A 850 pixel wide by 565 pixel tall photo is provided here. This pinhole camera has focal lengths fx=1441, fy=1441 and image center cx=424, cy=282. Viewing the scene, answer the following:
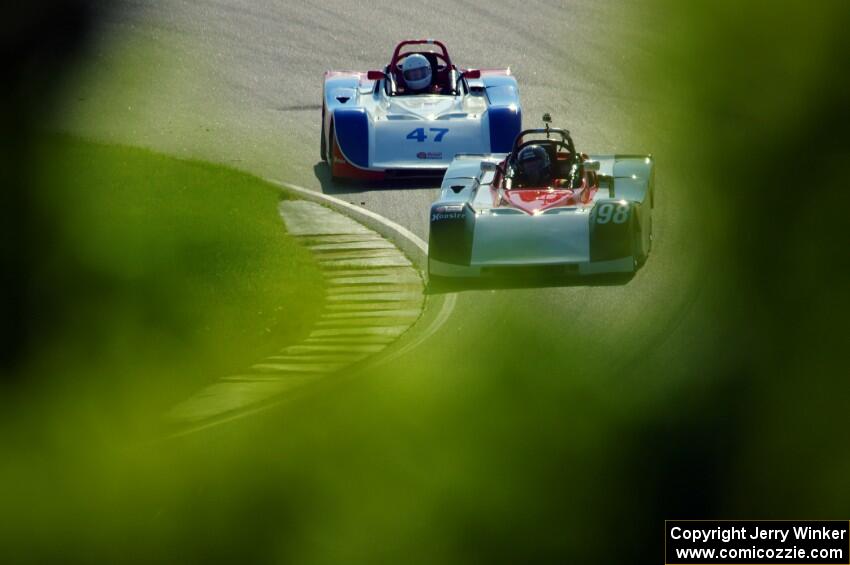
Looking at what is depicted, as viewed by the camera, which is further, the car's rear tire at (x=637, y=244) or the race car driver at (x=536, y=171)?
the race car driver at (x=536, y=171)

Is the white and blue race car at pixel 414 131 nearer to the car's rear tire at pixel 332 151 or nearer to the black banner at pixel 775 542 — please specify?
the car's rear tire at pixel 332 151

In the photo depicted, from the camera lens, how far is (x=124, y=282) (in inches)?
112

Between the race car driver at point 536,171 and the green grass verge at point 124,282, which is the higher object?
the race car driver at point 536,171

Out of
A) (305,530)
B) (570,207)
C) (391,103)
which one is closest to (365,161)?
(391,103)

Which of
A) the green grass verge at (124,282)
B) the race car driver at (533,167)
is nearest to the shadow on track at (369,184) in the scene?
the race car driver at (533,167)

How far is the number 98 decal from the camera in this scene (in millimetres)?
11492

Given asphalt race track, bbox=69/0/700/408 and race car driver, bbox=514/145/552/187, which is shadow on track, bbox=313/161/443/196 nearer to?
race car driver, bbox=514/145/552/187

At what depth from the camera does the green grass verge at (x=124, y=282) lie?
2.79m

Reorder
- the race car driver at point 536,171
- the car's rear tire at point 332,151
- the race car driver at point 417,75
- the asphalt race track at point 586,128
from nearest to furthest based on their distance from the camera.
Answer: the asphalt race track at point 586,128
the race car driver at point 536,171
the car's rear tire at point 332,151
the race car driver at point 417,75

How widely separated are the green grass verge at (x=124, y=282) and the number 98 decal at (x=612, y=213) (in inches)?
337

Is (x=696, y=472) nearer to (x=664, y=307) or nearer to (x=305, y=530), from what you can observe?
(x=305, y=530)

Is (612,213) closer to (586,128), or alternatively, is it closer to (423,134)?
(423,134)

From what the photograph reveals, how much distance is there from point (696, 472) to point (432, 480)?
0.53 metres

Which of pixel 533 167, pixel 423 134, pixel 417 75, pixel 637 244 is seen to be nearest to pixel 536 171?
pixel 533 167
